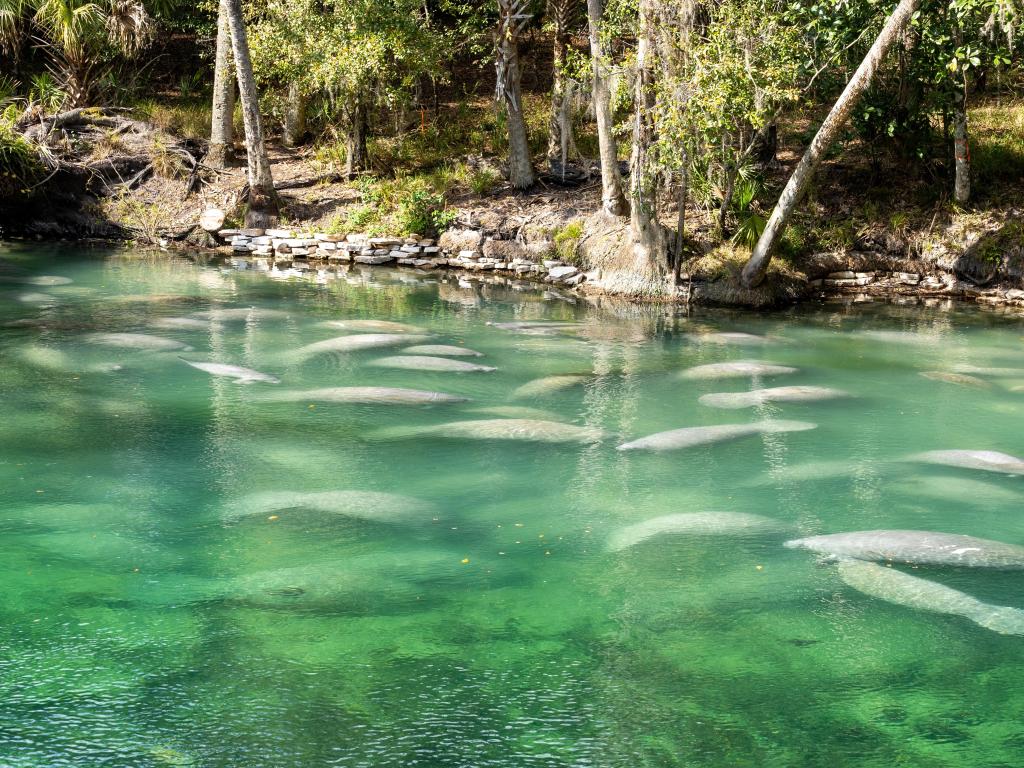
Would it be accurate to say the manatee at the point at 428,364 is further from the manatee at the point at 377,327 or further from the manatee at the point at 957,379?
the manatee at the point at 957,379

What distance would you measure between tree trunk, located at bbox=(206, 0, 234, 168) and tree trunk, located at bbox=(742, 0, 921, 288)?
11.5 metres

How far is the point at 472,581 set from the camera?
6566 millimetres

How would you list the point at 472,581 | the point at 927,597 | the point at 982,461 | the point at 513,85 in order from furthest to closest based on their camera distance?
the point at 513,85, the point at 982,461, the point at 472,581, the point at 927,597

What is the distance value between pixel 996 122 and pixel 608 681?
17.5 meters

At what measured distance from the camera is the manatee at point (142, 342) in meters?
12.0

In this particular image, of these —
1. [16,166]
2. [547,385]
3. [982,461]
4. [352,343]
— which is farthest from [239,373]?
[16,166]

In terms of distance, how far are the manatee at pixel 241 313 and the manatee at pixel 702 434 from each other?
21.9 ft

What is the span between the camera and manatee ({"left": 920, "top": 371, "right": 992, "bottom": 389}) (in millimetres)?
11317

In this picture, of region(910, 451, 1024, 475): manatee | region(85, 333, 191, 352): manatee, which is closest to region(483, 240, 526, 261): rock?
region(85, 333, 191, 352): manatee

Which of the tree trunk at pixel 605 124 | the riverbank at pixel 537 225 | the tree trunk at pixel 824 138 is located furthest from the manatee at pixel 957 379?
the tree trunk at pixel 605 124

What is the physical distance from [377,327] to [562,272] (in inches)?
195

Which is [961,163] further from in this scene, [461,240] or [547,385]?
[547,385]

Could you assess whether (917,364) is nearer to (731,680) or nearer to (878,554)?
(878,554)

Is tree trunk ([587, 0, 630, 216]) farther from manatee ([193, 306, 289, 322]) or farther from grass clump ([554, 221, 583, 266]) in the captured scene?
manatee ([193, 306, 289, 322])
